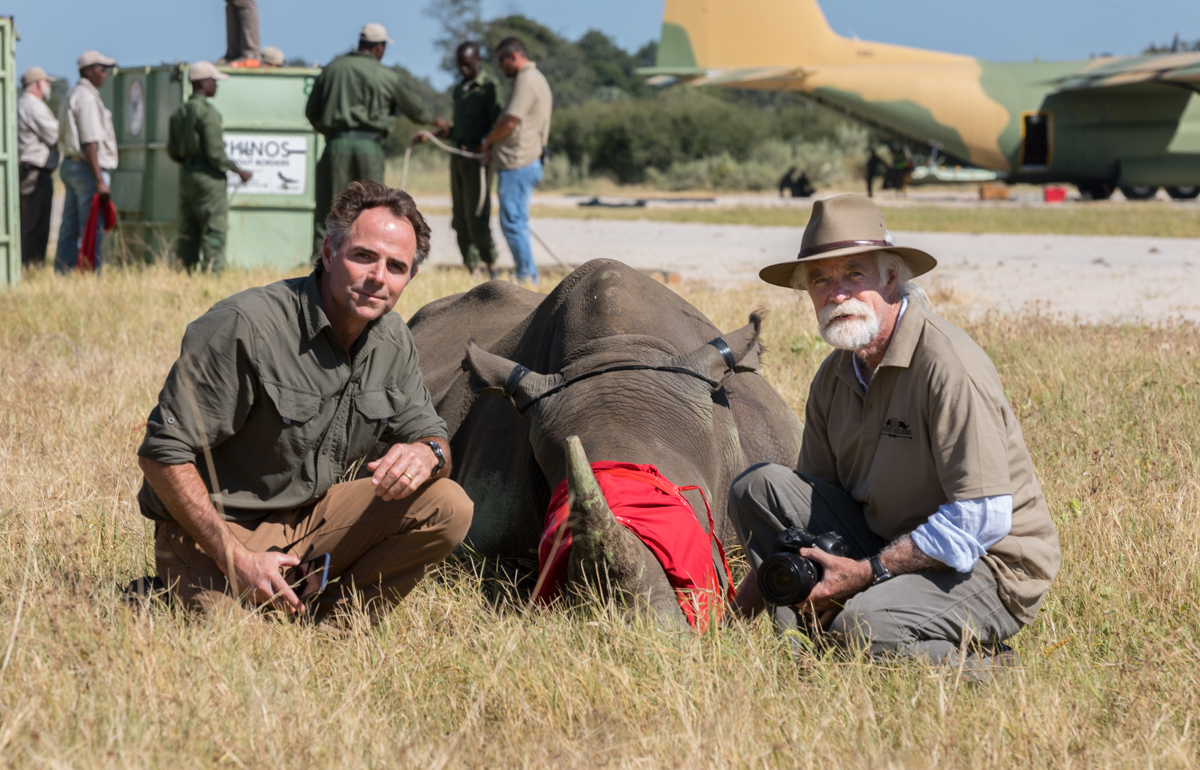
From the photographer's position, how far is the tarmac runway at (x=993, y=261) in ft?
38.6

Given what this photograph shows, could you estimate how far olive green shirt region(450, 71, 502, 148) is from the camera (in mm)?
13367

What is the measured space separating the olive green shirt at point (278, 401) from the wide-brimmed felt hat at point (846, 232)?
1413 mm

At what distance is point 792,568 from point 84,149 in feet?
40.3

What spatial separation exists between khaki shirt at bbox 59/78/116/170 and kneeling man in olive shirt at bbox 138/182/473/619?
1063cm

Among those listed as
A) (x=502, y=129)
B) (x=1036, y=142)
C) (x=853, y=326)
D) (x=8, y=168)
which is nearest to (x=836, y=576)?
(x=853, y=326)

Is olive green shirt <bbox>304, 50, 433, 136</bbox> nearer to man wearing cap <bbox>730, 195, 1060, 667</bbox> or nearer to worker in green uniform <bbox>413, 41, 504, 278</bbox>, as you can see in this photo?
worker in green uniform <bbox>413, 41, 504, 278</bbox>

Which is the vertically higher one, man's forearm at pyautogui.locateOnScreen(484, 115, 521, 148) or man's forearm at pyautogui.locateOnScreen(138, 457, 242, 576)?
man's forearm at pyautogui.locateOnScreen(484, 115, 521, 148)

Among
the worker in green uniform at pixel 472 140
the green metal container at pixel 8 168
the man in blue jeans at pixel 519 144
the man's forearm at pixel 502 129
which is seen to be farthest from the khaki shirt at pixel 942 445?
the green metal container at pixel 8 168

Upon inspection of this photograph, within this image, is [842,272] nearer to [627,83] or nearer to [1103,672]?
[1103,672]

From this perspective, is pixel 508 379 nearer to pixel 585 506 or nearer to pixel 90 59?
pixel 585 506

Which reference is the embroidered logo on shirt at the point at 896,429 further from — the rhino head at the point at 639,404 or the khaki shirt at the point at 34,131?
the khaki shirt at the point at 34,131

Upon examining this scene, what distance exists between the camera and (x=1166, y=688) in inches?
136

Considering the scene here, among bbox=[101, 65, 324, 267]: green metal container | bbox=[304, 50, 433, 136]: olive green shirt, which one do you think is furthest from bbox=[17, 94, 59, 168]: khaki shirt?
bbox=[304, 50, 433, 136]: olive green shirt

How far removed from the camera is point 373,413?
4215 mm
